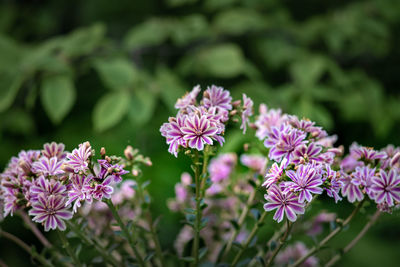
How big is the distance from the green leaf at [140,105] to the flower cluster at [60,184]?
59 centimetres

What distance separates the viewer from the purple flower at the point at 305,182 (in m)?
0.38

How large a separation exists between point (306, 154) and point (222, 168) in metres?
0.31

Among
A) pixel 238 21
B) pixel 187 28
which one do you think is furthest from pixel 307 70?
pixel 187 28

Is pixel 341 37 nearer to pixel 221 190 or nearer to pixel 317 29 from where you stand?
pixel 317 29

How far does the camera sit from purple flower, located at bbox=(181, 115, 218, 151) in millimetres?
400

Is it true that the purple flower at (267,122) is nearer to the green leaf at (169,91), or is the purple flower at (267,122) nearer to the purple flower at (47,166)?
the purple flower at (47,166)

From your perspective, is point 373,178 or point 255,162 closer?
point 373,178

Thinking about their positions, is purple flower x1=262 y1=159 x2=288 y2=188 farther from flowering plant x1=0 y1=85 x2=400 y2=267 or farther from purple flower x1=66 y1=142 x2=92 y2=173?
purple flower x1=66 y1=142 x2=92 y2=173

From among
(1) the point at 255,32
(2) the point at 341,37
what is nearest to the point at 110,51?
(1) the point at 255,32

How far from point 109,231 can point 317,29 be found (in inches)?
46.5

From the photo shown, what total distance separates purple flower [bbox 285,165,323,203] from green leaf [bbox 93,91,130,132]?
2.38 ft

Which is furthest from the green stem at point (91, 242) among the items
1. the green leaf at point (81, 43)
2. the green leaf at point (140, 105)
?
the green leaf at point (81, 43)

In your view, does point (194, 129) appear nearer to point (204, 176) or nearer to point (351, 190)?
point (204, 176)

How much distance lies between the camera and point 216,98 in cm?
47
